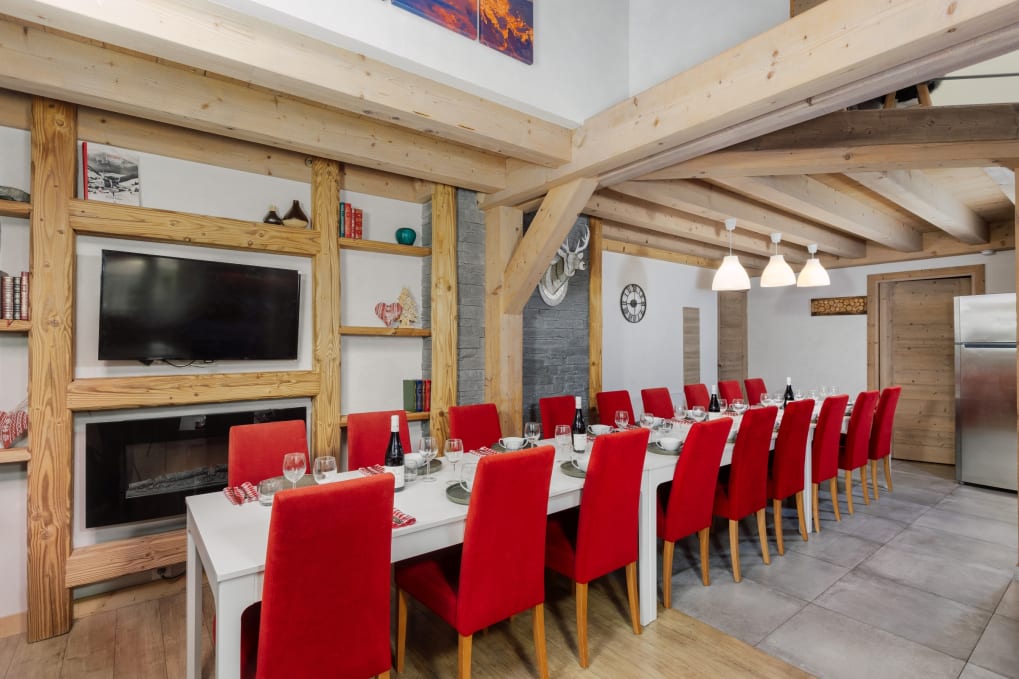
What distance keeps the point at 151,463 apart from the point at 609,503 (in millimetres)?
2407

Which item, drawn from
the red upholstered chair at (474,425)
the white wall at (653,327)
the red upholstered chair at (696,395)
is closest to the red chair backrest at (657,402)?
the red upholstered chair at (696,395)

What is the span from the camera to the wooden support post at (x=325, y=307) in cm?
313

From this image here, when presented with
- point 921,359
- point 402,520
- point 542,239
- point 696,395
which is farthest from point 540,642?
point 921,359

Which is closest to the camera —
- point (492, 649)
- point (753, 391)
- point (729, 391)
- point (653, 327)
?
point (492, 649)

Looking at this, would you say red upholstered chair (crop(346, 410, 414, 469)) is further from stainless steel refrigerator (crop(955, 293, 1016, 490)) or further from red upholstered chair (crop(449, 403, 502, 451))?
stainless steel refrigerator (crop(955, 293, 1016, 490))

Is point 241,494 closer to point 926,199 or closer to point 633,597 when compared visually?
point 633,597

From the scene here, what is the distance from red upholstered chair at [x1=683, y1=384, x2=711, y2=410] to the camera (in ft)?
15.5

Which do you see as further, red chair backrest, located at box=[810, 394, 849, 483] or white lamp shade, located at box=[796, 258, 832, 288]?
white lamp shade, located at box=[796, 258, 832, 288]

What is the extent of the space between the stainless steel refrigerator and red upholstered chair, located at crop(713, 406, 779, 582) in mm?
3295

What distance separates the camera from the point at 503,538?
5.70 ft

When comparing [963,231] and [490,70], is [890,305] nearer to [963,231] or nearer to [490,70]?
[963,231]

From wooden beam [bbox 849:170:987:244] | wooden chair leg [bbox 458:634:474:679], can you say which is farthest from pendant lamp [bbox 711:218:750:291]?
wooden chair leg [bbox 458:634:474:679]

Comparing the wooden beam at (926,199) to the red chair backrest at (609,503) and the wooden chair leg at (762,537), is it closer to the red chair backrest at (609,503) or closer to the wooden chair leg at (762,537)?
the wooden chair leg at (762,537)

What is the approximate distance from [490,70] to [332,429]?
2.25m
